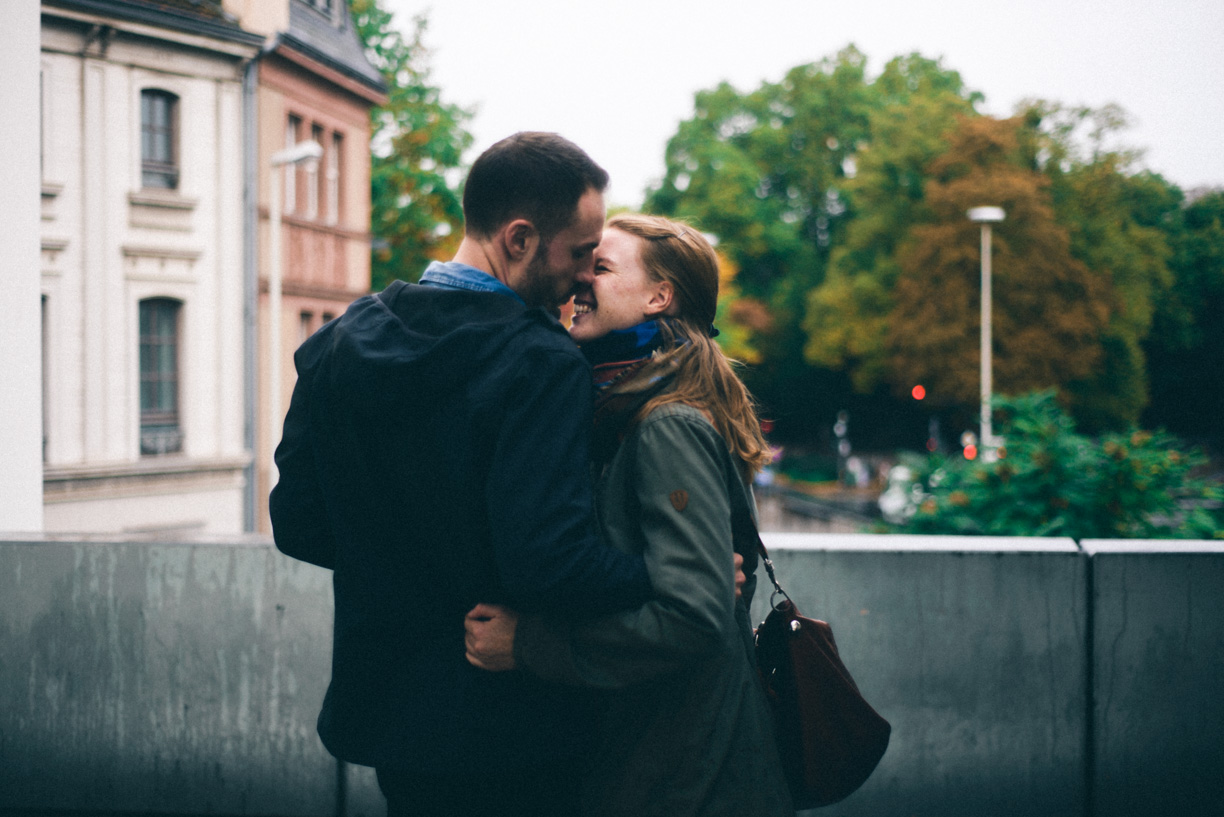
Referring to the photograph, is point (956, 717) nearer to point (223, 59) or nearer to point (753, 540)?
point (753, 540)

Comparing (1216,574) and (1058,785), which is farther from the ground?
(1216,574)

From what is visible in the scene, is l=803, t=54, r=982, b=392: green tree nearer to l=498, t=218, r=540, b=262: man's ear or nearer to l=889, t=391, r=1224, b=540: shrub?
l=889, t=391, r=1224, b=540: shrub

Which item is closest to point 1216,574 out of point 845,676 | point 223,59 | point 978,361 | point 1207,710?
point 1207,710

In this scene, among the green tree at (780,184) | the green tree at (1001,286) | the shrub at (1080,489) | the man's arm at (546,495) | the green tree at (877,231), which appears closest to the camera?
the man's arm at (546,495)

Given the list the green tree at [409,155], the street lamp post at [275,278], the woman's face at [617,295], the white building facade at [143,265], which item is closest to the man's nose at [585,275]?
the woman's face at [617,295]

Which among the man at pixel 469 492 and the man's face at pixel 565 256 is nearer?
the man at pixel 469 492

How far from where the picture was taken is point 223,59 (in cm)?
1811

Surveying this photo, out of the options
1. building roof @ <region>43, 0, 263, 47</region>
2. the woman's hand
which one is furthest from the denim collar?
building roof @ <region>43, 0, 263, 47</region>

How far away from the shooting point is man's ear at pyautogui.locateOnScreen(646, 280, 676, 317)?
2170mm

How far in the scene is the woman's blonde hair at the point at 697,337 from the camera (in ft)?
6.69

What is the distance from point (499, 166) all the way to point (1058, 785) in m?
3.14

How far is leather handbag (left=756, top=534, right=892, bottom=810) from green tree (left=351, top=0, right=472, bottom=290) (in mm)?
24268

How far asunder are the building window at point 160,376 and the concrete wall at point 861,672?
45.2 feet

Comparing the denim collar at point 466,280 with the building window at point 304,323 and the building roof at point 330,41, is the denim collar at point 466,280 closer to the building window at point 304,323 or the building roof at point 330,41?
the building roof at point 330,41
